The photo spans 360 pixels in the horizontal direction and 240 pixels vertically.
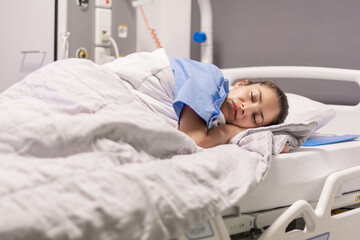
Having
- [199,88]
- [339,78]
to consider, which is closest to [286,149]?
[199,88]

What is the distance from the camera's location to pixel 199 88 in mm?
1278

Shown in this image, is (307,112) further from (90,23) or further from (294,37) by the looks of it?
(90,23)

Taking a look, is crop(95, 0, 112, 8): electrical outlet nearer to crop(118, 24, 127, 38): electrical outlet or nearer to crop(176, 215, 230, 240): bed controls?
crop(118, 24, 127, 38): electrical outlet

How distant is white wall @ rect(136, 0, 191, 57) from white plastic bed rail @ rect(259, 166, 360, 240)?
2105 mm

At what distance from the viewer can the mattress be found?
1.16 meters

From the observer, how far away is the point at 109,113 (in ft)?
3.16

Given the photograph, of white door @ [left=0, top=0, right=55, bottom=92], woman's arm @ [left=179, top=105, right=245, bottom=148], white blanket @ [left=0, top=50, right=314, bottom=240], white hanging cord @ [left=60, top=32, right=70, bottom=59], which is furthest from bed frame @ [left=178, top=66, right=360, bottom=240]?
white door @ [left=0, top=0, right=55, bottom=92]

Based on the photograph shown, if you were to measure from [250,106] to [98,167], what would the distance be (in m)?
0.74

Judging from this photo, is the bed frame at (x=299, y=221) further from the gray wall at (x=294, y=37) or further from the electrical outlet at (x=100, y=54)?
the electrical outlet at (x=100, y=54)

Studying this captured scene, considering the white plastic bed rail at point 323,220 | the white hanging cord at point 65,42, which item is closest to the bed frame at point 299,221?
the white plastic bed rail at point 323,220

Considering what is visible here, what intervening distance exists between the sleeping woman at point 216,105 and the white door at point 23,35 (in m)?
1.76

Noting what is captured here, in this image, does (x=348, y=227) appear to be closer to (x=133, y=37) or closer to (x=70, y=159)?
(x=70, y=159)

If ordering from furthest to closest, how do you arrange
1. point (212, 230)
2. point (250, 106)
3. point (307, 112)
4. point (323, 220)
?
point (307, 112), point (250, 106), point (323, 220), point (212, 230)

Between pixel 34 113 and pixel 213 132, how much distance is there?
62 cm
